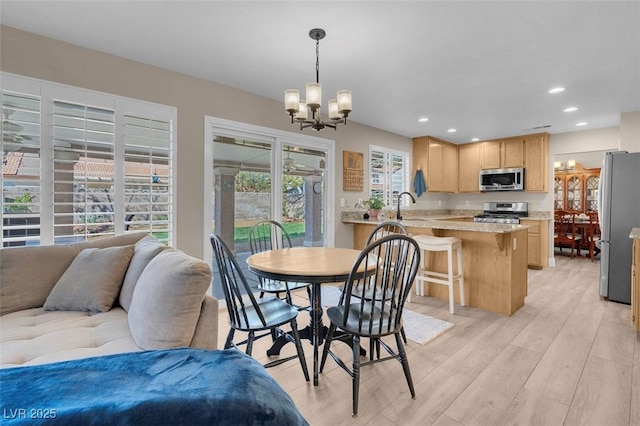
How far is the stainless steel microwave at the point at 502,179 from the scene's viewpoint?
17.6 feet

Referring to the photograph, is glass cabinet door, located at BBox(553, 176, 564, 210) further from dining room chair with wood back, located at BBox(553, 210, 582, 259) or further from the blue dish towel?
the blue dish towel

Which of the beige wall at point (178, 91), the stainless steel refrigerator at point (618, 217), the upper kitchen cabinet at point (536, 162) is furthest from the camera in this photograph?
the upper kitchen cabinet at point (536, 162)

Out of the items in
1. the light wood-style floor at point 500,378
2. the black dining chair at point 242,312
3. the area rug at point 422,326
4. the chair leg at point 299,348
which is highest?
the black dining chair at point 242,312

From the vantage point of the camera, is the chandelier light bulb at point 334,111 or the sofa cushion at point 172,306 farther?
the chandelier light bulb at point 334,111

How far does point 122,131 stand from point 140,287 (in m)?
1.70

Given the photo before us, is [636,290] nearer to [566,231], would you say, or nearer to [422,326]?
[422,326]

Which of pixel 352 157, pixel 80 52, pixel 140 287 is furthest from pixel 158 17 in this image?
pixel 352 157

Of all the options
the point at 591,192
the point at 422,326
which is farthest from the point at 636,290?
the point at 591,192

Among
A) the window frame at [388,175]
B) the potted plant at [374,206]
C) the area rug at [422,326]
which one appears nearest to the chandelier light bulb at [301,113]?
the area rug at [422,326]

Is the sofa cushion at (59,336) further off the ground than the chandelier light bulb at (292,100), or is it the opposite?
the chandelier light bulb at (292,100)

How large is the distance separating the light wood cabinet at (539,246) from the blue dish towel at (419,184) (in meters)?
1.87

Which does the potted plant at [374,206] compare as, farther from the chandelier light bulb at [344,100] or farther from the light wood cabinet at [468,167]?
the light wood cabinet at [468,167]

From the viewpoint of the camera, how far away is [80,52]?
94.7 inches

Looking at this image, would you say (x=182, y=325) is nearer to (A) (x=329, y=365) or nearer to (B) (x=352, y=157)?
(A) (x=329, y=365)
